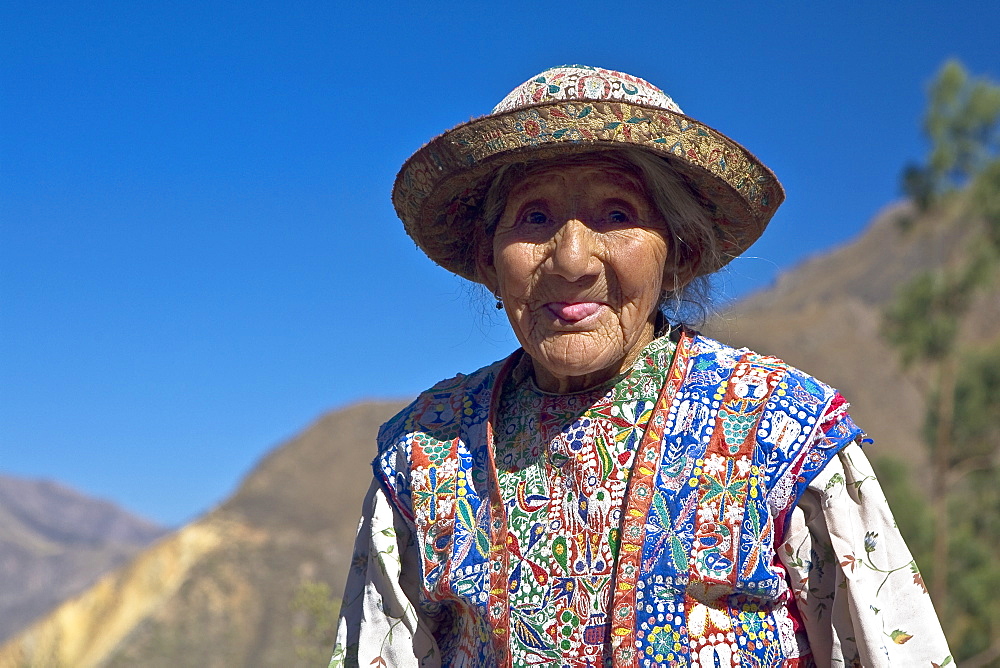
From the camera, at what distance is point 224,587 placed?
25.4 metres

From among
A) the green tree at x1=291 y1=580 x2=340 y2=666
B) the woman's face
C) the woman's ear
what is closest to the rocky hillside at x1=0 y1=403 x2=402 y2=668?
the green tree at x1=291 y1=580 x2=340 y2=666

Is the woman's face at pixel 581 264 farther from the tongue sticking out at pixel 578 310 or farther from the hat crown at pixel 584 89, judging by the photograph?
the hat crown at pixel 584 89

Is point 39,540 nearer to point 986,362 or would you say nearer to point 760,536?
point 986,362

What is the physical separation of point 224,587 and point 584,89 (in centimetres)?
2526

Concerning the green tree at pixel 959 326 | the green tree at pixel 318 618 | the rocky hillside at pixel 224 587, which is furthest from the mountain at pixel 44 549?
the green tree at pixel 318 618

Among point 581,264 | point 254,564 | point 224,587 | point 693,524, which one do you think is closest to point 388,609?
point 693,524

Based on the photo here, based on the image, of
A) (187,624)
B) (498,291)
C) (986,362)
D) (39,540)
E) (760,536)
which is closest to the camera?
(760,536)

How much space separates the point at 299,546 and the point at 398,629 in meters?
25.8

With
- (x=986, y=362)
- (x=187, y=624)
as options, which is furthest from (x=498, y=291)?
(x=187, y=624)

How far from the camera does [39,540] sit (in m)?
66.7

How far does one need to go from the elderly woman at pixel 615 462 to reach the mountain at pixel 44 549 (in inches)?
1142

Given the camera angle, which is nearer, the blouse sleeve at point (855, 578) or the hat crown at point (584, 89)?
the blouse sleeve at point (855, 578)

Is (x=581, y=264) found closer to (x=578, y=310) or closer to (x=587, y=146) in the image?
(x=578, y=310)

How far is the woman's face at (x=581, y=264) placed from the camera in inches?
77.9
